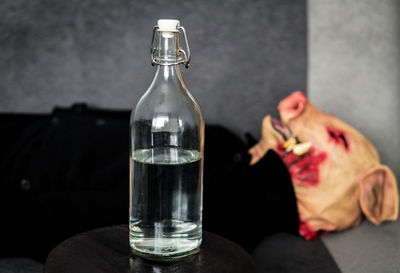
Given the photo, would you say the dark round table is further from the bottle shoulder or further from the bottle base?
the bottle shoulder

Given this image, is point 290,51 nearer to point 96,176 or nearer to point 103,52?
point 103,52

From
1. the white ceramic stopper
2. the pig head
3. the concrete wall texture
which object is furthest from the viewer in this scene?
the concrete wall texture

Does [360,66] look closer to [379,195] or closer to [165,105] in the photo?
[379,195]

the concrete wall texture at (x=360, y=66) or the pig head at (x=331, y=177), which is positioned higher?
the concrete wall texture at (x=360, y=66)

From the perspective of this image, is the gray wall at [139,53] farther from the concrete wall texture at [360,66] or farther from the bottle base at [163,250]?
the bottle base at [163,250]

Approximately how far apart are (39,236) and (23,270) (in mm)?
102

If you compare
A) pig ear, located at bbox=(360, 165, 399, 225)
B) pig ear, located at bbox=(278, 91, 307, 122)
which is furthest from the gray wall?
pig ear, located at bbox=(360, 165, 399, 225)

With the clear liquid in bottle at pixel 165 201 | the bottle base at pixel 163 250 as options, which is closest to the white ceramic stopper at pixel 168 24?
the clear liquid in bottle at pixel 165 201

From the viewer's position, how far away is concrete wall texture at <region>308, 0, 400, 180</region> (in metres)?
1.60

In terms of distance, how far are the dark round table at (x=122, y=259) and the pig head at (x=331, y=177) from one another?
535mm

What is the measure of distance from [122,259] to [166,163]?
17 centimetres

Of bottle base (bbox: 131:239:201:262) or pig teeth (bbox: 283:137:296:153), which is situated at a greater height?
pig teeth (bbox: 283:137:296:153)

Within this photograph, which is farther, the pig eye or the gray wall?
the gray wall

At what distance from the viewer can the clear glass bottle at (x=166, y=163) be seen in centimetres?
74
